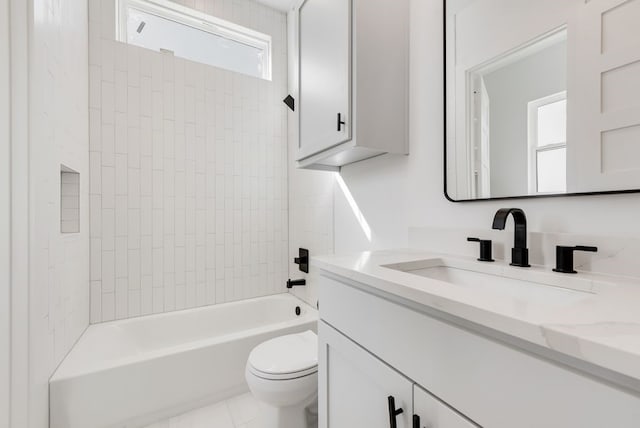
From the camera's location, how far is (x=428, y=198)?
4.05 feet

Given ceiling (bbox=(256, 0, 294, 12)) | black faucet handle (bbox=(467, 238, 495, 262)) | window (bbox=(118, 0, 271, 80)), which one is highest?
ceiling (bbox=(256, 0, 294, 12))

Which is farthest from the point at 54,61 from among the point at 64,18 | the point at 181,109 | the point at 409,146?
the point at 409,146

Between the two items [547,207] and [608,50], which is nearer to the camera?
[608,50]

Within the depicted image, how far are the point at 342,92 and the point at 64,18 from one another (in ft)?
5.09

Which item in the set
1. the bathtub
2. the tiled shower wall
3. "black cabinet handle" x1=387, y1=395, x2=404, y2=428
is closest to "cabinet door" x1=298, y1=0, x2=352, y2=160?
"black cabinet handle" x1=387, y1=395, x2=404, y2=428

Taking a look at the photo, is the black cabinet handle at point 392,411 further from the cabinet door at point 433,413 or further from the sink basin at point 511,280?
the sink basin at point 511,280

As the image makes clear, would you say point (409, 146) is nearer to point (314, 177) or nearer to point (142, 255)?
point (314, 177)

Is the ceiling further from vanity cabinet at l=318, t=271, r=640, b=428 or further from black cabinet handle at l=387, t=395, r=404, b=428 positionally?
black cabinet handle at l=387, t=395, r=404, b=428

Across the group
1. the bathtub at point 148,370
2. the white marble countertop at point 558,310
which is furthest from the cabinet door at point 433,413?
the bathtub at point 148,370

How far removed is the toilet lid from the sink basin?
711 mm

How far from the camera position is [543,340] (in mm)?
390

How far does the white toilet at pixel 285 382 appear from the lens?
48.9 inches

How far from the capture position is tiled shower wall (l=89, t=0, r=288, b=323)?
6.46 ft

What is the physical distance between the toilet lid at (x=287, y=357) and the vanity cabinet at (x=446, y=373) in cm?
30
